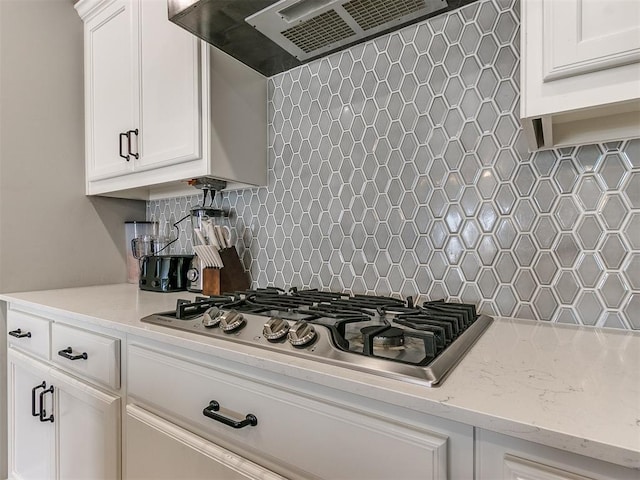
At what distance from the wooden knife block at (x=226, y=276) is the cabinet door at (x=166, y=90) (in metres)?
0.41

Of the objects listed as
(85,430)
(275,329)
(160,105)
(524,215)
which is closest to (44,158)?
(160,105)

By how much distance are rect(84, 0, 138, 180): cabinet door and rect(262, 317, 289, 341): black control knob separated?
46.9 inches

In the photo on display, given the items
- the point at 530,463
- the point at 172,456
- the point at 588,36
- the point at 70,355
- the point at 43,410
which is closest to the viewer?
the point at 530,463

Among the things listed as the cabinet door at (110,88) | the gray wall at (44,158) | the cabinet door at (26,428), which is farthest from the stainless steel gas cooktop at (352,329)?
the gray wall at (44,158)

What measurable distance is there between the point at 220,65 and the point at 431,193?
895 millimetres

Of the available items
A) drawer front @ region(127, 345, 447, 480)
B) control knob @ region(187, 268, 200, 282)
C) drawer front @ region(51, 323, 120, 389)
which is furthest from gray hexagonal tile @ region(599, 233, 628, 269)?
control knob @ region(187, 268, 200, 282)

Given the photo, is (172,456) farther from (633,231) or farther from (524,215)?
(633,231)

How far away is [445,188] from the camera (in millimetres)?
1182

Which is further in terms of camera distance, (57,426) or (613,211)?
(57,426)

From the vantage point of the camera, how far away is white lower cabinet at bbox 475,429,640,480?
46cm

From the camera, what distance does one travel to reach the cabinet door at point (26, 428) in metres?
1.38

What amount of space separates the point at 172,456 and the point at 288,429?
38 centimetres

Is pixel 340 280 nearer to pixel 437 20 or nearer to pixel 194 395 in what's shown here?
pixel 194 395

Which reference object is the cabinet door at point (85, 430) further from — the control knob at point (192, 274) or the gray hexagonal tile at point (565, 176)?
the gray hexagonal tile at point (565, 176)
